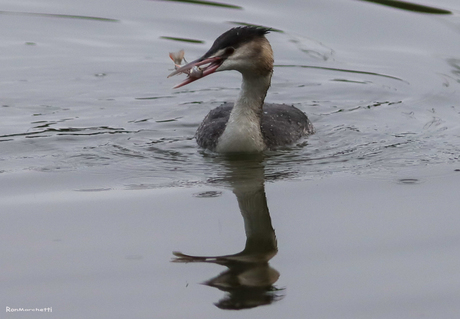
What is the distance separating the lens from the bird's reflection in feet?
18.5

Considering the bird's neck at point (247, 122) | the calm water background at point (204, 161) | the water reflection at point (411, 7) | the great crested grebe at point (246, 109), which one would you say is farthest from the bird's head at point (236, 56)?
the water reflection at point (411, 7)

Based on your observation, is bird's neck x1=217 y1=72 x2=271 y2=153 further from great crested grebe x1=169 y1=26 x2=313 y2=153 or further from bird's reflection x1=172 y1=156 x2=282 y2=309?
bird's reflection x1=172 y1=156 x2=282 y2=309

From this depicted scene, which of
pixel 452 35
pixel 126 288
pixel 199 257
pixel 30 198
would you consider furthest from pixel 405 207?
pixel 452 35

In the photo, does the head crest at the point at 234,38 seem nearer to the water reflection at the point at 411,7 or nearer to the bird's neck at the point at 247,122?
the bird's neck at the point at 247,122

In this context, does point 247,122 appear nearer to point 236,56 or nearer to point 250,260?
point 236,56

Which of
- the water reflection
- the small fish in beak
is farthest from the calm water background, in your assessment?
the small fish in beak

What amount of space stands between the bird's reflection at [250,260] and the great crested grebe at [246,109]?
1121 mm

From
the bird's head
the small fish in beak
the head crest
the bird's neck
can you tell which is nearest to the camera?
the small fish in beak

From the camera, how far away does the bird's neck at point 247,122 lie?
9.02 metres

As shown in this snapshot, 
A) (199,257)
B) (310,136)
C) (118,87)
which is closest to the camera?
(199,257)

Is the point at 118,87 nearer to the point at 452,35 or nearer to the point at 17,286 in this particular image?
the point at 452,35

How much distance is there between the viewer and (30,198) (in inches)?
294

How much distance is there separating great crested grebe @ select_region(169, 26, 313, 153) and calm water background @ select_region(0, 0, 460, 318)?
0.20 meters

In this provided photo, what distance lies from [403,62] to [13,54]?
5.96 metres
